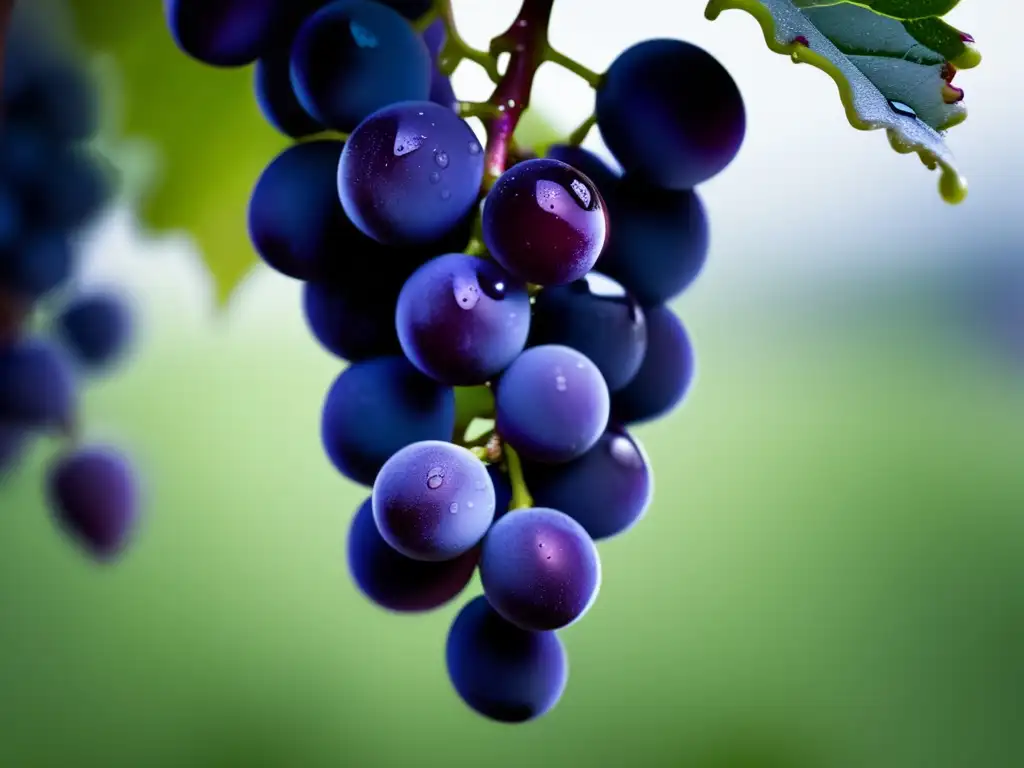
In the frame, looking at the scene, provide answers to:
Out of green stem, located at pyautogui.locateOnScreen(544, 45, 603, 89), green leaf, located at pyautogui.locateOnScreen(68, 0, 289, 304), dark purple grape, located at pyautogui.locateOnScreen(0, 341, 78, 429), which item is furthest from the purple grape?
dark purple grape, located at pyautogui.locateOnScreen(0, 341, 78, 429)

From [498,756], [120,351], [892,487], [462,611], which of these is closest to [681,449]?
[892,487]

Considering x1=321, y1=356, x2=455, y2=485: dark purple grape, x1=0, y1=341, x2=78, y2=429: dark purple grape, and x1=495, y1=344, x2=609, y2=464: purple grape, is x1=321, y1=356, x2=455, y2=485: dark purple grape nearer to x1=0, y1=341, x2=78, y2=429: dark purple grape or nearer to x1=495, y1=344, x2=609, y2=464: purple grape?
x1=495, y1=344, x2=609, y2=464: purple grape

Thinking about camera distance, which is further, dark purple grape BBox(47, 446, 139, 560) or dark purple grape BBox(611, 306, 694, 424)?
dark purple grape BBox(47, 446, 139, 560)

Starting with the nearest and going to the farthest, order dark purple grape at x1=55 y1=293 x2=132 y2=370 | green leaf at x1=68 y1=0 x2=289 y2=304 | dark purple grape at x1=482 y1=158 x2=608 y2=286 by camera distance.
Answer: dark purple grape at x1=482 y1=158 x2=608 y2=286, green leaf at x1=68 y1=0 x2=289 y2=304, dark purple grape at x1=55 y1=293 x2=132 y2=370

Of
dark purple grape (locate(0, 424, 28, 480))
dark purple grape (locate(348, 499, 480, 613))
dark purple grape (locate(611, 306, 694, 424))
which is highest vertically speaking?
dark purple grape (locate(611, 306, 694, 424))

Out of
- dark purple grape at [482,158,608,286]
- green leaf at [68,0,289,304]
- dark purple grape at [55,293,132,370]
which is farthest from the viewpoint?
dark purple grape at [55,293,132,370]

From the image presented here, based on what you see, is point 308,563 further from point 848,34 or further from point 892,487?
point 848,34
